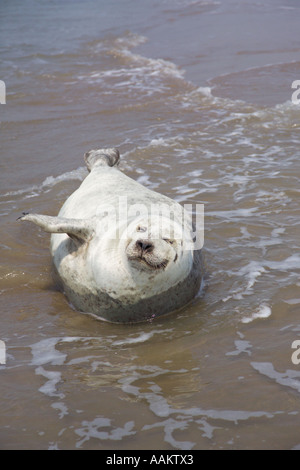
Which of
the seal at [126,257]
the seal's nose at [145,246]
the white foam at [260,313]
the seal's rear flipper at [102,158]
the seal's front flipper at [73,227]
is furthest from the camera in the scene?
the seal's rear flipper at [102,158]

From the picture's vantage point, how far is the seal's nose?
4.24 metres

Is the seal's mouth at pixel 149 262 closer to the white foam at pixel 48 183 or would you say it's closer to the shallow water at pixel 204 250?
the shallow water at pixel 204 250

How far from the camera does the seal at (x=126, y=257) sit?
4477 millimetres

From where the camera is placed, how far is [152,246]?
427cm

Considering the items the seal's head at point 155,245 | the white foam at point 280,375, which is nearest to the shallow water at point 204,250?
the white foam at point 280,375

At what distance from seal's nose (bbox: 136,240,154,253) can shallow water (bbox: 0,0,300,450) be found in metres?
0.74

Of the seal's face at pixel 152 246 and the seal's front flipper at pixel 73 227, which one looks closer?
the seal's face at pixel 152 246

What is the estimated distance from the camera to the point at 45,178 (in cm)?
805

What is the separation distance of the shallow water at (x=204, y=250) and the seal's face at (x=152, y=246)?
598 millimetres

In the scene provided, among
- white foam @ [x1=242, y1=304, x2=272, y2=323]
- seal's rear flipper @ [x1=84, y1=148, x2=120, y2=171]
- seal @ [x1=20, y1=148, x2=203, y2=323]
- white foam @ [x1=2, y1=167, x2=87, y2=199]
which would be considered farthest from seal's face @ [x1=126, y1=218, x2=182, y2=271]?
white foam @ [x1=2, y1=167, x2=87, y2=199]

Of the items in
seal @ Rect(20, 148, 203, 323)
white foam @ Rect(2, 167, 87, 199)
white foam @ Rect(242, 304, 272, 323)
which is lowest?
white foam @ Rect(242, 304, 272, 323)

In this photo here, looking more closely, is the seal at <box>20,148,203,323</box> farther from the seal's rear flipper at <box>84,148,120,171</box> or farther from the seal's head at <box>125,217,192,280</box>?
the seal's rear flipper at <box>84,148,120,171</box>

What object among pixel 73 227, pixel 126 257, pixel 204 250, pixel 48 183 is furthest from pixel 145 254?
pixel 48 183

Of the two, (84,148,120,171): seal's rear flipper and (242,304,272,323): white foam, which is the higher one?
(84,148,120,171): seal's rear flipper
